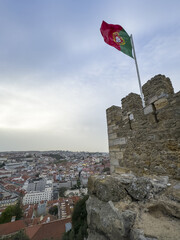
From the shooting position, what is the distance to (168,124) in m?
2.11

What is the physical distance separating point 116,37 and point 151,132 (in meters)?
3.50

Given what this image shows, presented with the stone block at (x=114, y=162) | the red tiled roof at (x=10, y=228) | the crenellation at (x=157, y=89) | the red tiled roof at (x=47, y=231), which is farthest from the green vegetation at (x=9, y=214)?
the crenellation at (x=157, y=89)

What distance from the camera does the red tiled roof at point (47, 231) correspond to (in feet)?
54.3

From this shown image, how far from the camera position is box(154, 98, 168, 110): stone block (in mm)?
2174

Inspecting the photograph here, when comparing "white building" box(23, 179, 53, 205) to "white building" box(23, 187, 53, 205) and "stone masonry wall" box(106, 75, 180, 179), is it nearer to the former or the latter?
"white building" box(23, 187, 53, 205)

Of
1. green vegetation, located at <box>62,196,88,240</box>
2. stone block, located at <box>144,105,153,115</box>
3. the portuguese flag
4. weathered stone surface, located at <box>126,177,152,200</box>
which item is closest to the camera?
weathered stone surface, located at <box>126,177,152,200</box>

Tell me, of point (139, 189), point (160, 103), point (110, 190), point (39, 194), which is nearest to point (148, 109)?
point (160, 103)

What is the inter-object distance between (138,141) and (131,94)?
109 cm

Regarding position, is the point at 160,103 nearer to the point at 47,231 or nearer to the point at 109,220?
the point at 109,220

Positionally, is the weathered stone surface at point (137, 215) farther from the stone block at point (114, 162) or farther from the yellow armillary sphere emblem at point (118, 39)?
the yellow armillary sphere emblem at point (118, 39)

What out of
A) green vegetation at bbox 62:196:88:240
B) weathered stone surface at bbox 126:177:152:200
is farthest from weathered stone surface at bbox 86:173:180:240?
green vegetation at bbox 62:196:88:240

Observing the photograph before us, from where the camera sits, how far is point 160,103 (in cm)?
226

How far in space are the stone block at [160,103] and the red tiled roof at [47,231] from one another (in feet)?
72.4

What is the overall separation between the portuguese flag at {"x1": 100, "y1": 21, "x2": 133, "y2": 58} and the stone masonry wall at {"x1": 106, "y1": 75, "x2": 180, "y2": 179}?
2.15m
